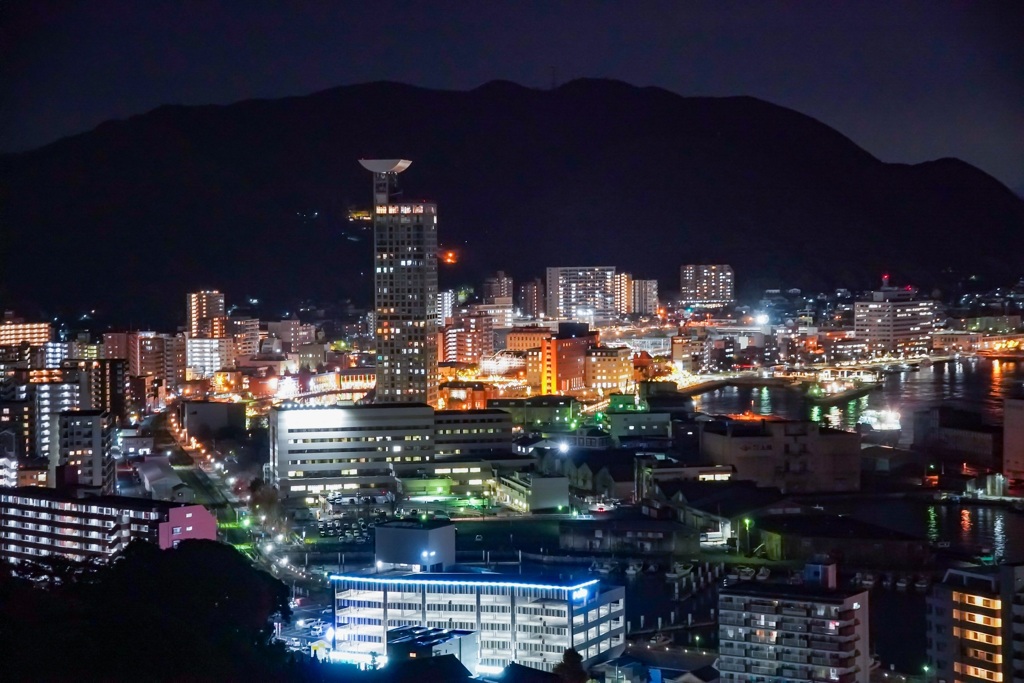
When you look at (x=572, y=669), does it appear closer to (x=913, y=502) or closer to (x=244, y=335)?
(x=913, y=502)

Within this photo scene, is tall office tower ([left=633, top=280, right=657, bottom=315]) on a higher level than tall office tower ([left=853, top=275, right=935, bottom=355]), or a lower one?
higher

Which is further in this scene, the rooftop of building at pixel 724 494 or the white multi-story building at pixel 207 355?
the white multi-story building at pixel 207 355

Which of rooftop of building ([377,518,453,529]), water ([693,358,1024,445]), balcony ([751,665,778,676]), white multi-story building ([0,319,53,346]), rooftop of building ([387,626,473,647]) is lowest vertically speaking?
balcony ([751,665,778,676])

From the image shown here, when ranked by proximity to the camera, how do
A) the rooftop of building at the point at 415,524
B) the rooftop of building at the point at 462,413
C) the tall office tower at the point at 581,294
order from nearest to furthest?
the rooftop of building at the point at 415,524, the rooftop of building at the point at 462,413, the tall office tower at the point at 581,294

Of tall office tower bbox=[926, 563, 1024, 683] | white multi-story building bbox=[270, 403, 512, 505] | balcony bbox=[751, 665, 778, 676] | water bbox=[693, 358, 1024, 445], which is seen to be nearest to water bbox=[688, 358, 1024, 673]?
water bbox=[693, 358, 1024, 445]

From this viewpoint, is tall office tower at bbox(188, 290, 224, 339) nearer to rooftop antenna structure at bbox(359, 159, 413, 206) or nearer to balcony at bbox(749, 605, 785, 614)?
rooftop antenna structure at bbox(359, 159, 413, 206)

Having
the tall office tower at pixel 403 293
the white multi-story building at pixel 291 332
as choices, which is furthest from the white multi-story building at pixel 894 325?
the tall office tower at pixel 403 293

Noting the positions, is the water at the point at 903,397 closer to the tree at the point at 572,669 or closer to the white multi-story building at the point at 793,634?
the white multi-story building at the point at 793,634
